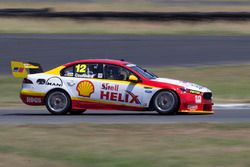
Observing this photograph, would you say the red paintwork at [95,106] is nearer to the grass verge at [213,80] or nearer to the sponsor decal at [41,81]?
the sponsor decal at [41,81]

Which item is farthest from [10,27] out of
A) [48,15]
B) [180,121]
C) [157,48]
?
[180,121]

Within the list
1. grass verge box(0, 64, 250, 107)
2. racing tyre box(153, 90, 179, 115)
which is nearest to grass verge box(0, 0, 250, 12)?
grass verge box(0, 64, 250, 107)

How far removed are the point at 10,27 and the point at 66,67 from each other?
2022cm

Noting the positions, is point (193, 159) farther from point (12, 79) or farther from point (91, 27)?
point (91, 27)

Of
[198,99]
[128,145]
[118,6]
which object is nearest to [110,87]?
[198,99]

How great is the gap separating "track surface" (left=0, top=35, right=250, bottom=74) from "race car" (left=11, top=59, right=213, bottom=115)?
9.84m

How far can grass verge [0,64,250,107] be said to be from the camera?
21.0m

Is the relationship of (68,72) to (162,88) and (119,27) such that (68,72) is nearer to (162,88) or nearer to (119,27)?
(162,88)

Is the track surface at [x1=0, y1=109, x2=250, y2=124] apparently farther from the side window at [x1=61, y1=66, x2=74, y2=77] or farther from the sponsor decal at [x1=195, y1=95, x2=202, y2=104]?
the side window at [x1=61, y1=66, x2=74, y2=77]

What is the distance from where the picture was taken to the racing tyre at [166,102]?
16.1m

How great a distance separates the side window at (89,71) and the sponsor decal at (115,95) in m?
0.31

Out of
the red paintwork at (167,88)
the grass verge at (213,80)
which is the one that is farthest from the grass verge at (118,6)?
the red paintwork at (167,88)

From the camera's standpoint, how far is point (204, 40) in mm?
32500

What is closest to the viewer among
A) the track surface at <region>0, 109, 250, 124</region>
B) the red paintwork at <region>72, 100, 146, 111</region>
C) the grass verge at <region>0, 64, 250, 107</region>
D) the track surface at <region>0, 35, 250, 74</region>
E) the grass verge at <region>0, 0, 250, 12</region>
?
the track surface at <region>0, 109, 250, 124</region>
